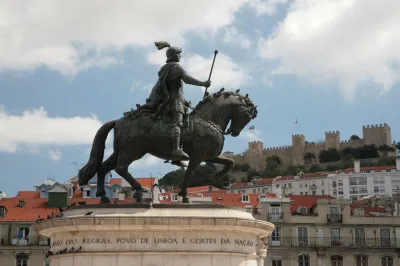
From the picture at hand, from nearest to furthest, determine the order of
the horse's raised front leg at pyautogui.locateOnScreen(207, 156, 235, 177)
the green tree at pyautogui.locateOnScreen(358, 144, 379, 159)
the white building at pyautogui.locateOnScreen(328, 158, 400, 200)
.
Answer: the horse's raised front leg at pyautogui.locateOnScreen(207, 156, 235, 177) → the white building at pyautogui.locateOnScreen(328, 158, 400, 200) → the green tree at pyautogui.locateOnScreen(358, 144, 379, 159)

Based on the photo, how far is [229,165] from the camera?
725 inches

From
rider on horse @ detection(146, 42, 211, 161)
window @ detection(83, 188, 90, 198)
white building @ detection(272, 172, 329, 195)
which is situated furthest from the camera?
white building @ detection(272, 172, 329, 195)

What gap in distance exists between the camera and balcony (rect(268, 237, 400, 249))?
60.2 m

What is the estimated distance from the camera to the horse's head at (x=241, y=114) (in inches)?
699

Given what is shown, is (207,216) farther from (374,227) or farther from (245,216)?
(374,227)

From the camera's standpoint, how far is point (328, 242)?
60.5m

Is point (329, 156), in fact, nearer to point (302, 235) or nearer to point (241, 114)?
point (302, 235)

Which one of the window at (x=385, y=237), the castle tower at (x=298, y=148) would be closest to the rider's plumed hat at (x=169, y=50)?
the window at (x=385, y=237)

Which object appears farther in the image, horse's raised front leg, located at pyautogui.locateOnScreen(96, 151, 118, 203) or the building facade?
the building facade

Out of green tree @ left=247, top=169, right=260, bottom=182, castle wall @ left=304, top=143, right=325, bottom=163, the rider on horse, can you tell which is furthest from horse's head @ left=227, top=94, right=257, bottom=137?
castle wall @ left=304, top=143, right=325, bottom=163

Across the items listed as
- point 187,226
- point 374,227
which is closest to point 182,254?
point 187,226

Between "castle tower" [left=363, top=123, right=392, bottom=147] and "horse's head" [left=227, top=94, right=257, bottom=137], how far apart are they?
15838 centimetres

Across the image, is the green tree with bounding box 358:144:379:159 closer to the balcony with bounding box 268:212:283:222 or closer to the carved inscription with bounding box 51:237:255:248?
the balcony with bounding box 268:212:283:222

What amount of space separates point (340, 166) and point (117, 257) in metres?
149
